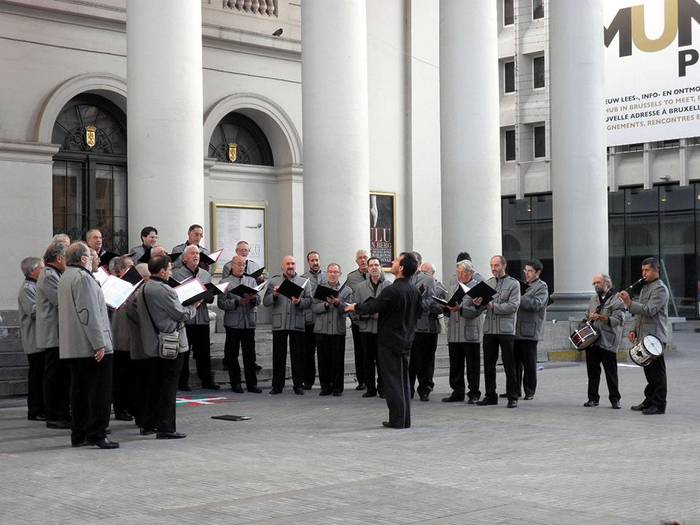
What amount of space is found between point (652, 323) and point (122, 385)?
6.63 metres

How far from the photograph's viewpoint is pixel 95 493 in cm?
865

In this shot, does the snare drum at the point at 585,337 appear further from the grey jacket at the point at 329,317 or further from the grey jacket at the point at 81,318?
the grey jacket at the point at 81,318

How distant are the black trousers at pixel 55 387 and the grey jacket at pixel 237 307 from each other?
355 centimetres

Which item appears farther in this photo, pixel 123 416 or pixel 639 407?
pixel 639 407

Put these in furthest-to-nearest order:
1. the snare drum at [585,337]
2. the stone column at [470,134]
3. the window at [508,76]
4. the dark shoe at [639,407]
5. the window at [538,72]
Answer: the window at [508,76] → the window at [538,72] → the stone column at [470,134] → the snare drum at [585,337] → the dark shoe at [639,407]

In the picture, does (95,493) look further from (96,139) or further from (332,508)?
(96,139)

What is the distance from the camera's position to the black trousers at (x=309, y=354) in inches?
666

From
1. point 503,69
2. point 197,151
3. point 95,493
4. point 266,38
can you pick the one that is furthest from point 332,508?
point 503,69

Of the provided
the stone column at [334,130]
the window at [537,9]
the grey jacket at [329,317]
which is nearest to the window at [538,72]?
the window at [537,9]

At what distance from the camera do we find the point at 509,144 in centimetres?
5066

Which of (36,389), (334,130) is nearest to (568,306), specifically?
(334,130)

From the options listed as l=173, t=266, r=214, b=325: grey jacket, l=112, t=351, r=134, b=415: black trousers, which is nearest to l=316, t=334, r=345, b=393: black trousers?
l=173, t=266, r=214, b=325: grey jacket

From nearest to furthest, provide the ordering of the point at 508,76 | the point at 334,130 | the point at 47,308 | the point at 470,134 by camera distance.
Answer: the point at 47,308, the point at 334,130, the point at 470,134, the point at 508,76

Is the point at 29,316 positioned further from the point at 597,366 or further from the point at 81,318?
the point at 597,366
